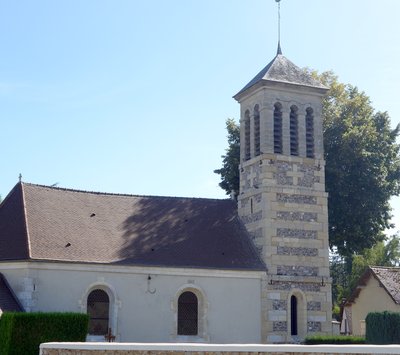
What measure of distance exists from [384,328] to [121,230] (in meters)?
10.6

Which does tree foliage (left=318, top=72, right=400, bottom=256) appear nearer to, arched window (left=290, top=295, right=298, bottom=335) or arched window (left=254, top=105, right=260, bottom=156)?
arched window (left=254, top=105, right=260, bottom=156)

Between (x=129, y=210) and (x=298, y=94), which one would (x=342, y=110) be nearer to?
(x=298, y=94)

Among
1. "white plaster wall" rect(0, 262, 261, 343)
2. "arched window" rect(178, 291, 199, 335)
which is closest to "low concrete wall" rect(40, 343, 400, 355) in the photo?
"white plaster wall" rect(0, 262, 261, 343)

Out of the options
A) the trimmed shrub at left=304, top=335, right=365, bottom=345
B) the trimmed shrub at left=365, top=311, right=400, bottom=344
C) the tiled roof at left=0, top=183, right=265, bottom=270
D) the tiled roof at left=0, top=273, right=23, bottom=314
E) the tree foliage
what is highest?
the tree foliage

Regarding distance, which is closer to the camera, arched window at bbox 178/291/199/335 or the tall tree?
arched window at bbox 178/291/199/335

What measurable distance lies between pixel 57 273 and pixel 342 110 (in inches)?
749

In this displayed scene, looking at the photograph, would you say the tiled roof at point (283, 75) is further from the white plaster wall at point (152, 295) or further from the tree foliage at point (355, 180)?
the white plaster wall at point (152, 295)

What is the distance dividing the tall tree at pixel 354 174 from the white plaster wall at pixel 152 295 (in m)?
A: 9.35

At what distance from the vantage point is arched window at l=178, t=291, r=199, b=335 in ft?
85.4

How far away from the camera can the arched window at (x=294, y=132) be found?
97.1 ft

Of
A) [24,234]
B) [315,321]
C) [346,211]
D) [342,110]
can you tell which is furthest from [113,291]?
[342,110]

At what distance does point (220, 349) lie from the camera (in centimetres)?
1446

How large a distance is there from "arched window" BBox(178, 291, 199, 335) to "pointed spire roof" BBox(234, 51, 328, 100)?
969 centimetres

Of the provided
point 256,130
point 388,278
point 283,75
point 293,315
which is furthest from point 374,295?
point 283,75
